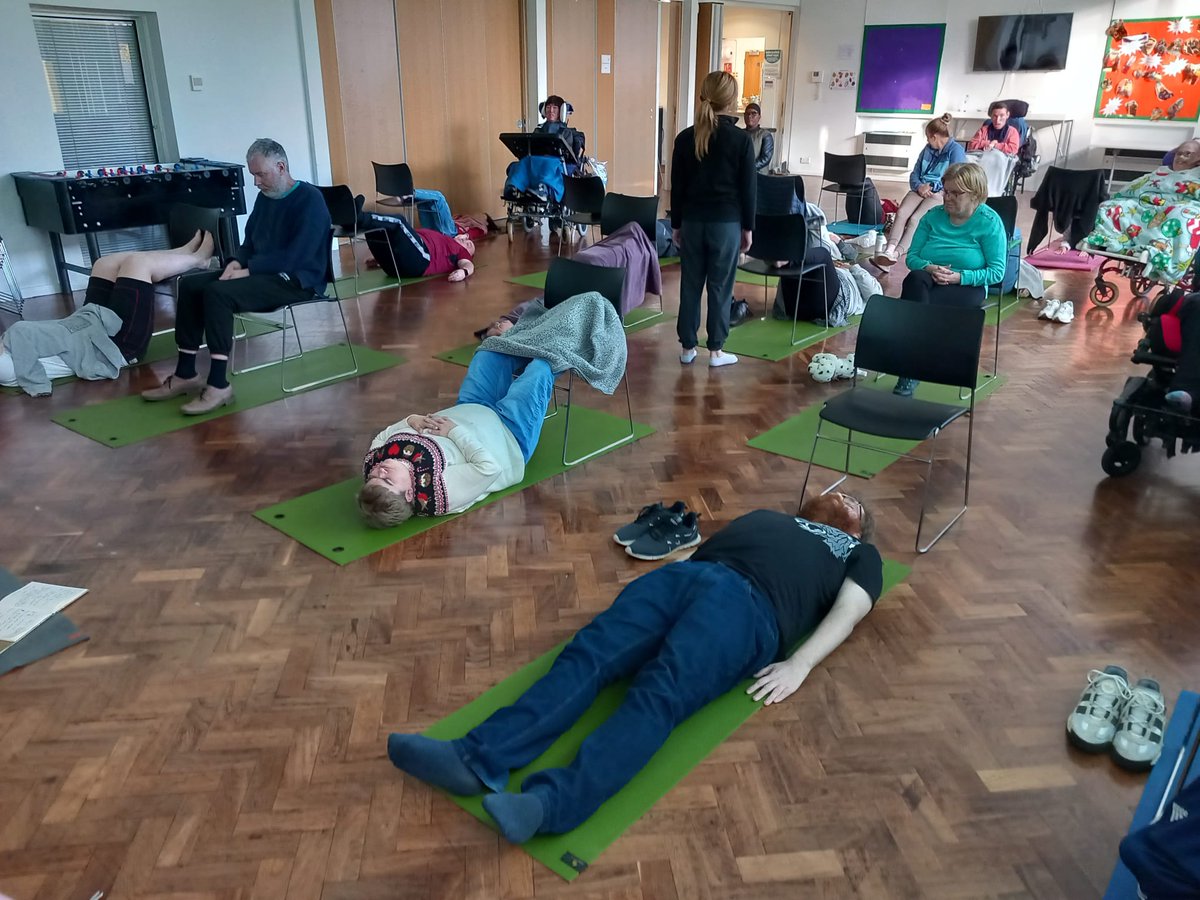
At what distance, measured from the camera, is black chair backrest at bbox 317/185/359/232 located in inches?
262

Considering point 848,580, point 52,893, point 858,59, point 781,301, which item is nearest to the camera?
point 52,893

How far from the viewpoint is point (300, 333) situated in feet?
19.8

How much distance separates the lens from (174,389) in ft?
15.7

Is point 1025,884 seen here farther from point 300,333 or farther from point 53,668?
point 300,333

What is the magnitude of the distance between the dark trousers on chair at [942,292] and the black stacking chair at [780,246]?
92 cm

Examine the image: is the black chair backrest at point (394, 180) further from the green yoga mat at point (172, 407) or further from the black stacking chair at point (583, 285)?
the black stacking chair at point (583, 285)

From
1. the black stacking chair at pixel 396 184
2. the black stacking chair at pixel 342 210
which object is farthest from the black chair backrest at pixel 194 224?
the black stacking chair at pixel 396 184

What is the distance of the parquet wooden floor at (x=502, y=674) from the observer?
205 centimetres

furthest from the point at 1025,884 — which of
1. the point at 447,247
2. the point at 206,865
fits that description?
the point at 447,247

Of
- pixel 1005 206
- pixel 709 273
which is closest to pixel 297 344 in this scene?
pixel 709 273

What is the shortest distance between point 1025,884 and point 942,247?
347cm

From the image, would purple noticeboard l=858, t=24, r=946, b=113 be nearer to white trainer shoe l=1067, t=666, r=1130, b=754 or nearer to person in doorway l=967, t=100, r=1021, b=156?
person in doorway l=967, t=100, r=1021, b=156

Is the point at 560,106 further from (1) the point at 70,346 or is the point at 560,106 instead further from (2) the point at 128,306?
(1) the point at 70,346

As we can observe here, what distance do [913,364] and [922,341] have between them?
97 millimetres
